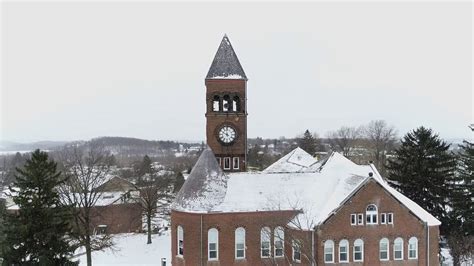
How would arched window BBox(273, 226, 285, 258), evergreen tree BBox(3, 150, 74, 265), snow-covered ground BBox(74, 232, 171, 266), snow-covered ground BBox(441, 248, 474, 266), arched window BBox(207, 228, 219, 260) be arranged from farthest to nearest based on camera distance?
snow-covered ground BBox(74, 232, 171, 266)
snow-covered ground BBox(441, 248, 474, 266)
arched window BBox(273, 226, 285, 258)
arched window BBox(207, 228, 219, 260)
evergreen tree BBox(3, 150, 74, 265)

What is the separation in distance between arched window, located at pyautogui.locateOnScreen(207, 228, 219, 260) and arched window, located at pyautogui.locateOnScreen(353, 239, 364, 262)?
8.95 m

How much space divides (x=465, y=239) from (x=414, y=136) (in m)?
14.0

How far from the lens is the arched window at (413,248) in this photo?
34.1 metres

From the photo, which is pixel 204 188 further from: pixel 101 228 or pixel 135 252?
pixel 101 228

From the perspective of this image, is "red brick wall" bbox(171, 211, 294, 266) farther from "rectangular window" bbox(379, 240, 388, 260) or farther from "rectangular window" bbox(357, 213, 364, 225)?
"rectangular window" bbox(379, 240, 388, 260)

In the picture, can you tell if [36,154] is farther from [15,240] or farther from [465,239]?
[465,239]

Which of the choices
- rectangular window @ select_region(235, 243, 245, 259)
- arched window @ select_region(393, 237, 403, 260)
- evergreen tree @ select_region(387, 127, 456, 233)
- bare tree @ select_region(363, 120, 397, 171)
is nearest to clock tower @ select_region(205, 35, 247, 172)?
rectangular window @ select_region(235, 243, 245, 259)

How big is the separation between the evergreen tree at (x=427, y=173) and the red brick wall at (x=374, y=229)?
11363 mm

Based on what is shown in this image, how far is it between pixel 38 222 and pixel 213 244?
11.0 m

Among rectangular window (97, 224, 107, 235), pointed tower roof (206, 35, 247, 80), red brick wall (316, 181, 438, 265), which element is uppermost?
pointed tower roof (206, 35, 247, 80)

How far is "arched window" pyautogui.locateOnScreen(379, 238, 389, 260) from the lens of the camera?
33781 mm

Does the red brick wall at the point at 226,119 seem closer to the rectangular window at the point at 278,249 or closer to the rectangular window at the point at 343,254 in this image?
the rectangular window at the point at 278,249

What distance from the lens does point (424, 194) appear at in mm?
45531

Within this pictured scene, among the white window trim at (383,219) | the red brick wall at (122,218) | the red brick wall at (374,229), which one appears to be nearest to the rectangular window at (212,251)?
the red brick wall at (374,229)
